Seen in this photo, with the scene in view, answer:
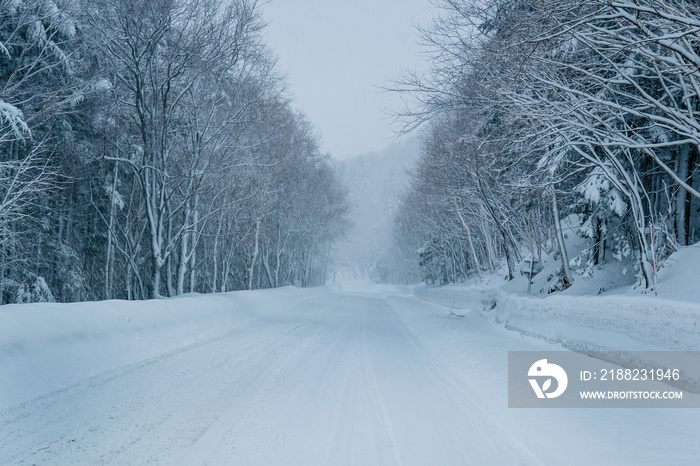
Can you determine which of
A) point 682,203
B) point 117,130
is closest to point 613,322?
point 682,203

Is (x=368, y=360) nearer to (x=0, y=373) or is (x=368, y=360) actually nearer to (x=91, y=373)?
(x=91, y=373)

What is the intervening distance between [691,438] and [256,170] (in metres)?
23.1

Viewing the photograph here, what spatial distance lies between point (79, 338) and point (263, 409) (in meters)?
3.54

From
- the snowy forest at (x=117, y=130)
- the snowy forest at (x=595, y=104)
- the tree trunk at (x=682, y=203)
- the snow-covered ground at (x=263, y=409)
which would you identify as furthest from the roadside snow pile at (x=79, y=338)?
the tree trunk at (x=682, y=203)

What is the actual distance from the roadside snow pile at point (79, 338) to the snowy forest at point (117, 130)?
4347 mm

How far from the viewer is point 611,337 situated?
8.41 metres

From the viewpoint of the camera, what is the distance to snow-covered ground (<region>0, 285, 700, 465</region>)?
3.96 metres

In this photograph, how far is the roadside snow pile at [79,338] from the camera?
5.54 m

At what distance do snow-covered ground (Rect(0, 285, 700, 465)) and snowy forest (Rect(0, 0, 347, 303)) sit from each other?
227 inches

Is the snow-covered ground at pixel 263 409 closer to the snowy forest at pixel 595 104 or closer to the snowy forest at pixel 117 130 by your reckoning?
the snowy forest at pixel 595 104

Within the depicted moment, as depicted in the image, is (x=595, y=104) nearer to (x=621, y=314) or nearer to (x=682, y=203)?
(x=621, y=314)

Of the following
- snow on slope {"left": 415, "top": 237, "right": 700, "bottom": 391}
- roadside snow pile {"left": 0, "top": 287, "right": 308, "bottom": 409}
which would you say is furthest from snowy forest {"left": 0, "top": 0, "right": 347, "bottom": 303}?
snow on slope {"left": 415, "top": 237, "right": 700, "bottom": 391}

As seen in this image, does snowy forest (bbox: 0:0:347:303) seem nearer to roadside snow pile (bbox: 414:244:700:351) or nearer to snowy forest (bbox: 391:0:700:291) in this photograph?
snowy forest (bbox: 391:0:700:291)

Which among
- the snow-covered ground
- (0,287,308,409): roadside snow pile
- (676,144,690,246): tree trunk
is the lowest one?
the snow-covered ground
